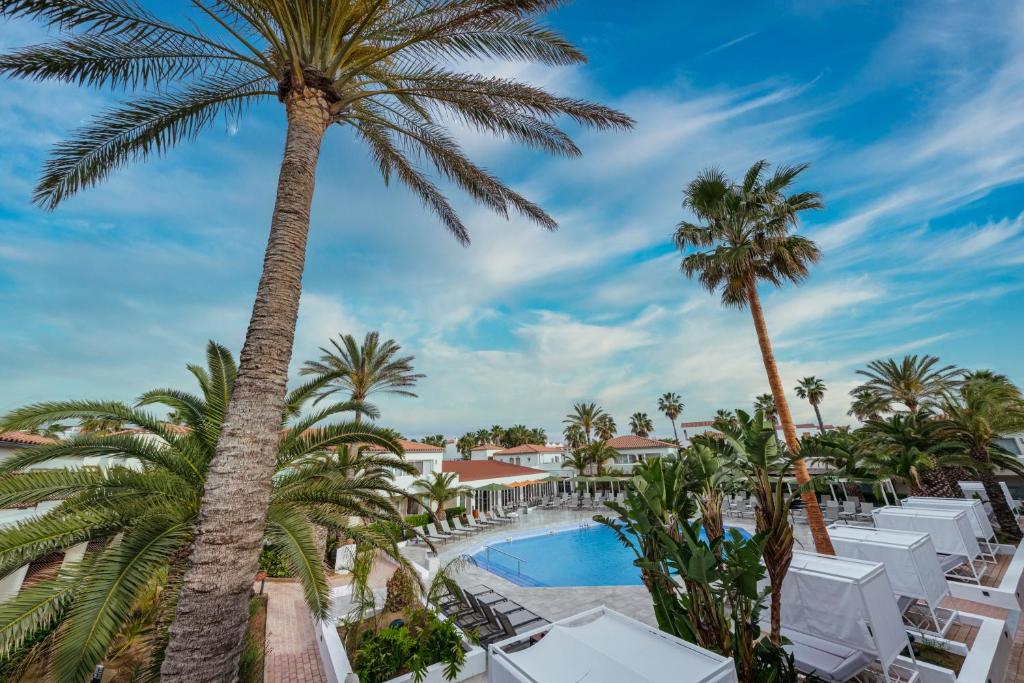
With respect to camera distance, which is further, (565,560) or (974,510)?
(565,560)

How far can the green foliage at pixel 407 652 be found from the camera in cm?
614

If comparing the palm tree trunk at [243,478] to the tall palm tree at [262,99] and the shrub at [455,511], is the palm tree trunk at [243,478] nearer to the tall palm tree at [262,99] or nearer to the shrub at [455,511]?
the tall palm tree at [262,99]

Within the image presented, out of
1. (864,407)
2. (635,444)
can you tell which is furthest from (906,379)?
(635,444)

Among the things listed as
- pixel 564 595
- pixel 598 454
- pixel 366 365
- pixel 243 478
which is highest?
pixel 366 365

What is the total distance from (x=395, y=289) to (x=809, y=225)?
15.7m

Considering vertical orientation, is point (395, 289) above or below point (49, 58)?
above

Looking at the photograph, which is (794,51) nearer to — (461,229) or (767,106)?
(767,106)

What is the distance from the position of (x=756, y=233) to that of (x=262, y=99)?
1338 cm

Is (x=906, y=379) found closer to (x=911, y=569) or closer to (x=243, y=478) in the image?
(x=911, y=569)

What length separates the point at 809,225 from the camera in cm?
1150

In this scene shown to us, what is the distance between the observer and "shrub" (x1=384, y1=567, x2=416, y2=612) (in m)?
9.28

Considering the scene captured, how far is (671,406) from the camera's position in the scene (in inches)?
1943

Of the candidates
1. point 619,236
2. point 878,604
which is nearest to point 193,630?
point 878,604

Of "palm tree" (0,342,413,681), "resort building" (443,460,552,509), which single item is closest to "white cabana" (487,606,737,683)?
"palm tree" (0,342,413,681)
